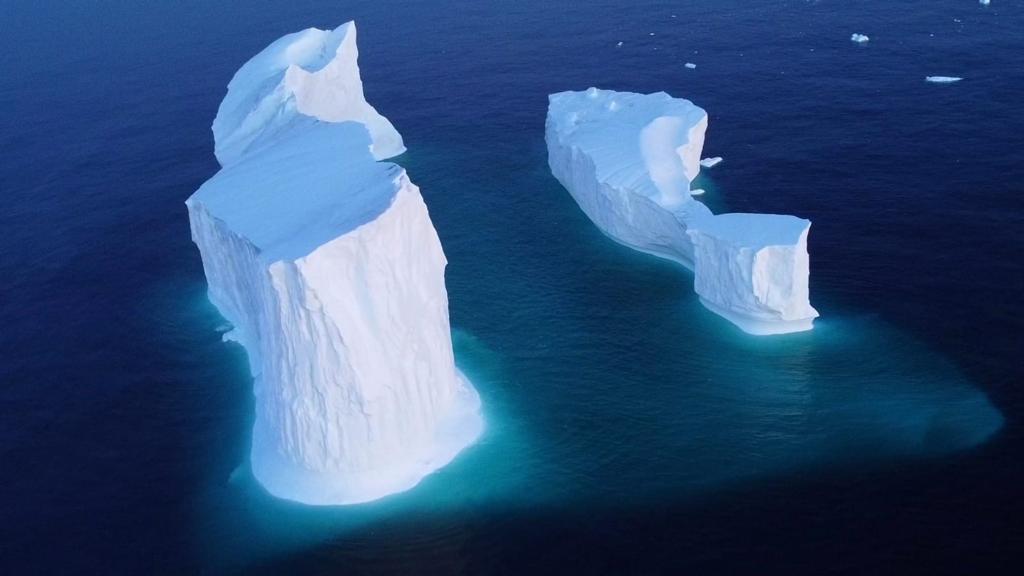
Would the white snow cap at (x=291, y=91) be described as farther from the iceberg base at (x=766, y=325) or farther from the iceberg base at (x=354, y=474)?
the iceberg base at (x=766, y=325)

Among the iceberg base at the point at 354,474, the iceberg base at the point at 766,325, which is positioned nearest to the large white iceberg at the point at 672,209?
the iceberg base at the point at 766,325

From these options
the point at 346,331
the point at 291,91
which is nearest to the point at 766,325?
the point at 346,331

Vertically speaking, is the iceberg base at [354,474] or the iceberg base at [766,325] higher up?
the iceberg base at [766,325]

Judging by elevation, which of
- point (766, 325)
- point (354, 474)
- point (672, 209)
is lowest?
point (354, 474)

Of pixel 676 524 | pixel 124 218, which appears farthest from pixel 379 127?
pixel 676 524

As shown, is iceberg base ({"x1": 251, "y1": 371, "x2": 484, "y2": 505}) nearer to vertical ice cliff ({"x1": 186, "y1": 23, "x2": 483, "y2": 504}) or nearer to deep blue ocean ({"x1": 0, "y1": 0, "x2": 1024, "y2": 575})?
vertical ice cliff ({"x1": 186, "y1": 23, "x2": 483, "y2": 504})

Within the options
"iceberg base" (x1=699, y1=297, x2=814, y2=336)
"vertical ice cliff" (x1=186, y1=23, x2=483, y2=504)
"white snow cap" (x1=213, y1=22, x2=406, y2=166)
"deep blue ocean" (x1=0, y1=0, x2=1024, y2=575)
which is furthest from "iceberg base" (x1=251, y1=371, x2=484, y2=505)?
"white snow cap" (x1=213, y1=22, x2=406, y2=166)

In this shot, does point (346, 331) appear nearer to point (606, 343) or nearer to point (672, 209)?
point (606, 343)
